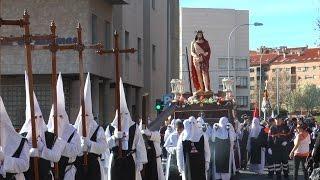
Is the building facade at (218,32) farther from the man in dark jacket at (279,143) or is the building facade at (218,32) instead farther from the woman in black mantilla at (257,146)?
the man in dark jacket at (279,143)

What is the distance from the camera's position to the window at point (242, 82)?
336 feet

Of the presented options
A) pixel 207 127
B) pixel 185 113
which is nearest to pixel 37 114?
pixel 207 127

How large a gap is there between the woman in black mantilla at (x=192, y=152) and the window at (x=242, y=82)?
283 feet

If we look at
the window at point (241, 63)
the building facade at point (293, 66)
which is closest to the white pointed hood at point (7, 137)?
the window at point (241, 63)

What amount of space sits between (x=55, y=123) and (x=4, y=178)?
1589mm

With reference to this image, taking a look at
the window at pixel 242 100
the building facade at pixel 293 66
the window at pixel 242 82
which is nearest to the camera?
the window at pixel 242 82

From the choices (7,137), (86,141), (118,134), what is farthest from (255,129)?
(7,137)

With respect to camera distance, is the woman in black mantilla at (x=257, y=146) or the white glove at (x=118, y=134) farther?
the woman in black mantilla at (x=257, y=146)

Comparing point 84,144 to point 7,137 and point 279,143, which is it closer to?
point 7,137

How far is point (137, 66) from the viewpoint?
4228 cm

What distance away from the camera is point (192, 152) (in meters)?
16.1

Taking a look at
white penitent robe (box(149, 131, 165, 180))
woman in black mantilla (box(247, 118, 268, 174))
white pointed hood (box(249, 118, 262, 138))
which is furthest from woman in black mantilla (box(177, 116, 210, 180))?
white pointed hood (box(249, 118, 262, 138))

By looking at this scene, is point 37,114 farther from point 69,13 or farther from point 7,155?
point 69,13

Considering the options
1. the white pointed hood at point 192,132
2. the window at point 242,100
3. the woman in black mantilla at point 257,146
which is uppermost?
the white pointed hood at point 192,132
